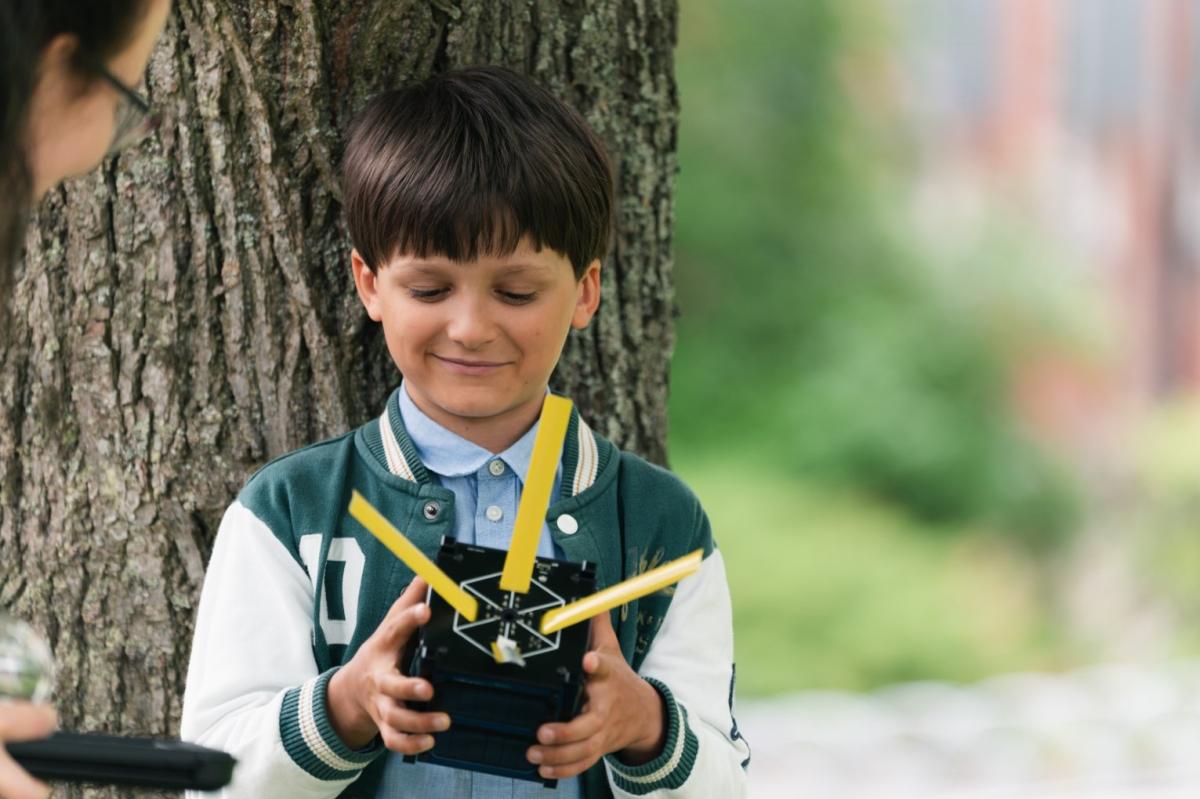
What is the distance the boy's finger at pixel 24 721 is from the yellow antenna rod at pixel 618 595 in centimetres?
41

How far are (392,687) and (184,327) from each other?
2.27 ft

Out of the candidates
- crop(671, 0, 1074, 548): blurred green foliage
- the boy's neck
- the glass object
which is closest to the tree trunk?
the boy's neck

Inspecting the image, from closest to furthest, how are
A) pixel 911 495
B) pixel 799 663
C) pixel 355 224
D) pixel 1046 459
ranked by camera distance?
1. pixel 355 224
2. pixel 799 663
3. pixel 911 495
4. pixel 1046 459

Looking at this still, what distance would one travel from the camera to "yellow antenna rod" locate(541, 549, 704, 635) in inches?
48.3

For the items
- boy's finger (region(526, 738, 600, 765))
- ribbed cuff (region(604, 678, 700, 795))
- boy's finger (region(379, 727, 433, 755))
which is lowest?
ribbed cuff (region(604, 678, 700, 795))

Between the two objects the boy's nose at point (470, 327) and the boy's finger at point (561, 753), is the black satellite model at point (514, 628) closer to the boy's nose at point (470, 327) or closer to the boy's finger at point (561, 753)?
the boy's finger at point (561, 753)

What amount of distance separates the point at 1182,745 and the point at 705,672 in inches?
176

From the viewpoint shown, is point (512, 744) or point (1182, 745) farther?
point (1182, 745)

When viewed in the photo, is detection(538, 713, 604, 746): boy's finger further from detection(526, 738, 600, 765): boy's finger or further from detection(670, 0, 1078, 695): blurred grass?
detection(670, 0, 1078, 695): blurred grass

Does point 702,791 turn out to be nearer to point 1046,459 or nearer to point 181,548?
point 181,548

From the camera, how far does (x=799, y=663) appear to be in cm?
652

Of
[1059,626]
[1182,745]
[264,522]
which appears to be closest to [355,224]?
[264,522]

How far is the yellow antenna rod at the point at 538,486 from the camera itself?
1.24 metres

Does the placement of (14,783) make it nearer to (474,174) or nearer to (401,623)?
(401,623)
